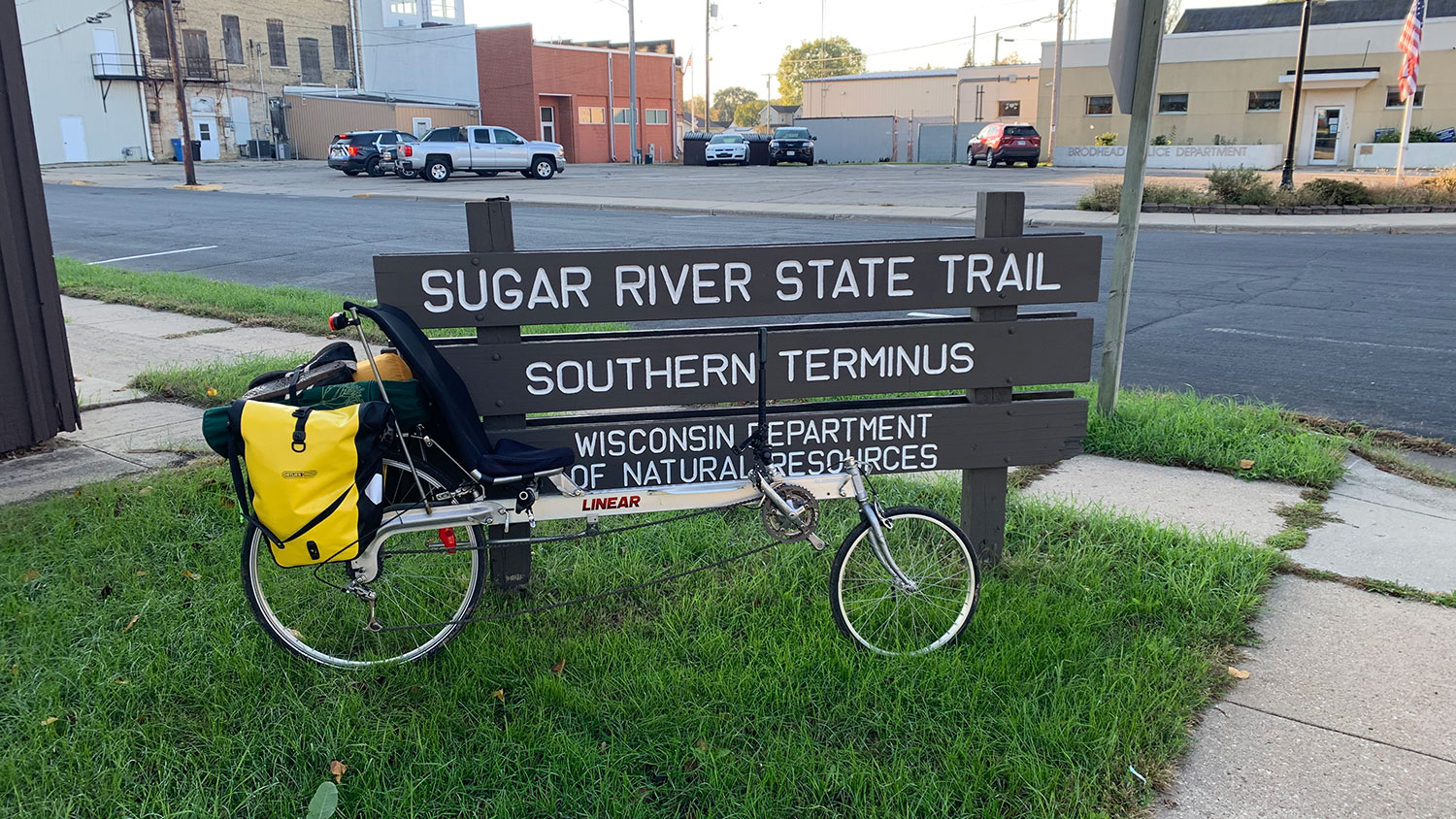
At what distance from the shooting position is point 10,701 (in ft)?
10.9

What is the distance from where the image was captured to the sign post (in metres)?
5.95

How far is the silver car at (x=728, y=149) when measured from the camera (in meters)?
45.0

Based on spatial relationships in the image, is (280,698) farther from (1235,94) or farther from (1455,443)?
(1235,94)

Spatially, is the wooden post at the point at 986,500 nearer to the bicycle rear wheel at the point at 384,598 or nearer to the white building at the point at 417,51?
the bicycle rear wheel at the point at 384,598

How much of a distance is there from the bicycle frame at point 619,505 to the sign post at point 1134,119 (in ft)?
10.3

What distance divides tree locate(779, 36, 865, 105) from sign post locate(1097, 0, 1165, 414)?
114649 millimetres

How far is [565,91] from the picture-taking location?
2238 inches

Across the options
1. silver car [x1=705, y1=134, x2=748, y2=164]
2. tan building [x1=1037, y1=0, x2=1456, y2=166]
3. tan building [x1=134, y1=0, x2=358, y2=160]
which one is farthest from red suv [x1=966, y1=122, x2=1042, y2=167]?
tan building [x1=134, y1=0, x2=358, y2=160]

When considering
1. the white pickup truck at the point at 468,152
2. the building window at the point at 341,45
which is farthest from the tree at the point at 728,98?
the white pickup truck at the point at 468,152

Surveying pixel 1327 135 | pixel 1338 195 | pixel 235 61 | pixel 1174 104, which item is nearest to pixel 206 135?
pixel 235 61

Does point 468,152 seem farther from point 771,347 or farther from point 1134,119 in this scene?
point 771,347

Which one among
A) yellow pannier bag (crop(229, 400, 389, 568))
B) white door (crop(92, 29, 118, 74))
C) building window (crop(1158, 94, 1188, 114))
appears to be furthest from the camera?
white door (crop(92, 29, 118, 74))

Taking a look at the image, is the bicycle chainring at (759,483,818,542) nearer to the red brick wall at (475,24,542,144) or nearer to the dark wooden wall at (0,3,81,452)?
the dark wooden wall at (0,3,81,452)

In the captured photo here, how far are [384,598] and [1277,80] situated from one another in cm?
4759
